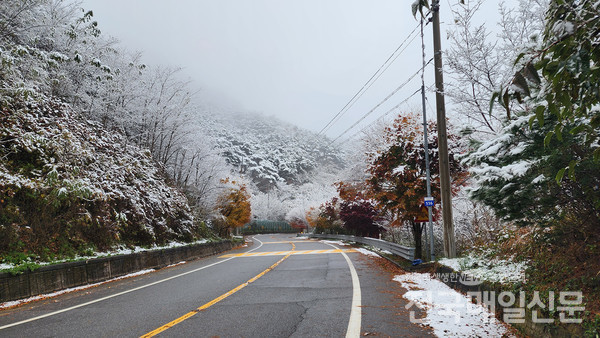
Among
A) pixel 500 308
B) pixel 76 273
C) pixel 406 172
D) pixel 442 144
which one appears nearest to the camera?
pixel 500 308

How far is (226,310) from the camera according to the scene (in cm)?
621

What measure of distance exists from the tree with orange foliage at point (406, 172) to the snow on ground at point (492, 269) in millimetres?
4868

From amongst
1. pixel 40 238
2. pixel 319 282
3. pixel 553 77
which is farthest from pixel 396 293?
pixel 40 238

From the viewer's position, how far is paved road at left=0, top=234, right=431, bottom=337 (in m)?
5.08

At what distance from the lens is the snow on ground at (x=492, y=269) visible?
6.11m

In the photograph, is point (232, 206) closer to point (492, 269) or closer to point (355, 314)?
point (492, 269)

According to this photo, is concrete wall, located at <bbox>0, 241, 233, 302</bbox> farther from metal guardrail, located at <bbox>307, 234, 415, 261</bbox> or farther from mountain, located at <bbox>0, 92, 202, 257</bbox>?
metal guardrail, located at <bbox>307, 234, 415, 261</bbox>

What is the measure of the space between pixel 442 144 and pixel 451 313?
5.79m

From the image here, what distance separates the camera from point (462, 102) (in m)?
10.3

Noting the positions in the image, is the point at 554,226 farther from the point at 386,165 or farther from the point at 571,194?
the point at 386,165

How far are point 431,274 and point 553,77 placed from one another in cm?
875

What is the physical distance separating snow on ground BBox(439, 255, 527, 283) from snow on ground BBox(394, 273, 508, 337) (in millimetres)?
516

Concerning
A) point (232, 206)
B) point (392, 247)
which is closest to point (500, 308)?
point (392, 247)

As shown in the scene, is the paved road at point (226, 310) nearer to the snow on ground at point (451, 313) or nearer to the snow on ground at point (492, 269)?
the snow on ground at point (451, 313)
